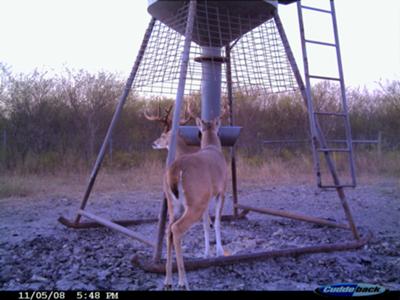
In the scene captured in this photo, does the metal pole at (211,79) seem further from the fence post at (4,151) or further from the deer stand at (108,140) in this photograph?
the fence post at (4,151)

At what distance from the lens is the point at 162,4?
17.3ft

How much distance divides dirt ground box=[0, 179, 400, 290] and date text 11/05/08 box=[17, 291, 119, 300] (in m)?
0.31

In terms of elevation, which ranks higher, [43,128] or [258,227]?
[43,128]

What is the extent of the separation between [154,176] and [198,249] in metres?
7.76

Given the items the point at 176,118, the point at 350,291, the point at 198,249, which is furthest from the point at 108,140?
the point at 350,291

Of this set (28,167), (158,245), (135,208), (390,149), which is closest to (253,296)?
(158,245)

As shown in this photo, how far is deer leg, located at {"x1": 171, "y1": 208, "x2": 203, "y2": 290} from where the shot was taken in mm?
4031

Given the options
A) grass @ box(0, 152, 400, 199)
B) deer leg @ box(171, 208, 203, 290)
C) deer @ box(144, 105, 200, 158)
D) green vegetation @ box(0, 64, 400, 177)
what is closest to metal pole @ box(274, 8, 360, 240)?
deer leg @ box(171, 208, 203, 290)

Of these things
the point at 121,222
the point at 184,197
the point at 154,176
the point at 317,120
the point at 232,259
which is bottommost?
the point at 232,259

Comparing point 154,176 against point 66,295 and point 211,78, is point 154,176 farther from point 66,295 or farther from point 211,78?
point 66,295

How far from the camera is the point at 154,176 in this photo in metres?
13.1

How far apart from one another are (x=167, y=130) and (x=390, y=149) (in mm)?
12525

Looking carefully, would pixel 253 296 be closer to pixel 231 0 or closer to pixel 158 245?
pixel 158 245

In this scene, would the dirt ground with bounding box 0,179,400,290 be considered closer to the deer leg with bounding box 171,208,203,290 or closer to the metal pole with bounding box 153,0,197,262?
the deer leg with bounding box 171,208,203,290
